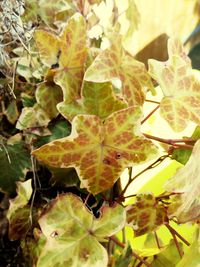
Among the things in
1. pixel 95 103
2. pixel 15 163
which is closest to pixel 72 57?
pixel 95 103

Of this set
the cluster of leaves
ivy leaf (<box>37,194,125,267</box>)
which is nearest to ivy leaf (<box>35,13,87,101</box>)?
the cluster of leaves

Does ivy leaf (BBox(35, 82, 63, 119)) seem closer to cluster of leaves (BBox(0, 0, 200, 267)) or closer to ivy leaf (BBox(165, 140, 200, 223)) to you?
cluster of leaves (BBox(0, 0, 200, 267))

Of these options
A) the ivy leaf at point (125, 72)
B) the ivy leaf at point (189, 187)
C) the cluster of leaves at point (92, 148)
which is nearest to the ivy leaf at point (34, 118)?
the cluster of leaves at point (92, 148)

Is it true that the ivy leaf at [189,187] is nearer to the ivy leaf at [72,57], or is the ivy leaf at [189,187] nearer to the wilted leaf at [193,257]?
the wilted leaf at [193,257]

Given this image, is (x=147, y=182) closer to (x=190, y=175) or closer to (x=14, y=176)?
(x=14, y=176)

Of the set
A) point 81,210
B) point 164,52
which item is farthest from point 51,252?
point 164,52
